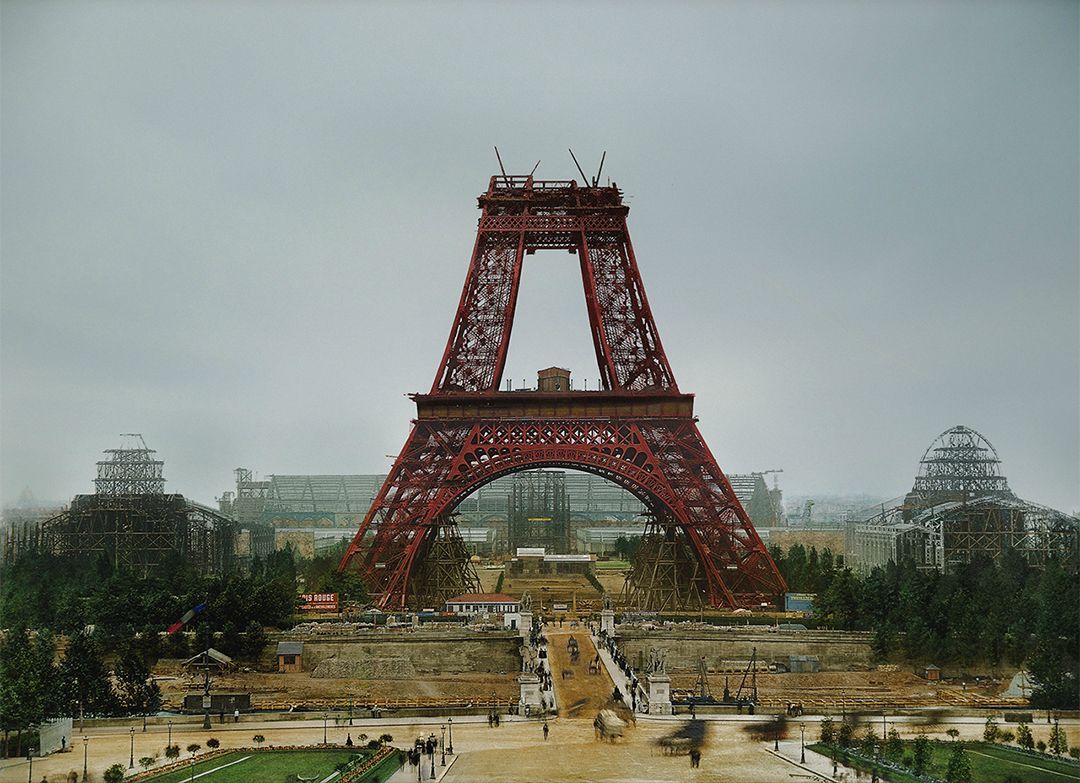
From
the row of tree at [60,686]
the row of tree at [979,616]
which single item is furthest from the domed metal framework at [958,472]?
the row of tree at [60,686]

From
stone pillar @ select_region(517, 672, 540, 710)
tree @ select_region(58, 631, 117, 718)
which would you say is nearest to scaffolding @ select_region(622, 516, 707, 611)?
stone pillar @ select_region(517, 672, 540, 710)

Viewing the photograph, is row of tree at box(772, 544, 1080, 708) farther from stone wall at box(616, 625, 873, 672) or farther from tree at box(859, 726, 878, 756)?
tree at box(859, 726, 878, 756)

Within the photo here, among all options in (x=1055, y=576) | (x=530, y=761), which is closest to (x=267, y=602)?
(x=530, y=761)

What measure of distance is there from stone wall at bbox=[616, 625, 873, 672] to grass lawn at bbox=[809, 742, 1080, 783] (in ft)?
58.5

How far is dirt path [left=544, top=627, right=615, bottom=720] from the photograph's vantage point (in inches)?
1411

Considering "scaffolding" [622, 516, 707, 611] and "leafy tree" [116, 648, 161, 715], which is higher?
"scaffolding" [622, 516, 707, 611]

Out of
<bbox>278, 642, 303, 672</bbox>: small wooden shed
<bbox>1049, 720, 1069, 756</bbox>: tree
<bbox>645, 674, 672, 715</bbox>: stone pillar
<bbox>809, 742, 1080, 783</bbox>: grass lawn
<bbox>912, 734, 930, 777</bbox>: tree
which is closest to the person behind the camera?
<bbox>809, 742, 1080, 783</bbox>: grass lawn

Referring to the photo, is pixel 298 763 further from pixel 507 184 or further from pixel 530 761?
pixel 507 184

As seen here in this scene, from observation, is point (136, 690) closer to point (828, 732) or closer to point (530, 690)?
point (530, 690)

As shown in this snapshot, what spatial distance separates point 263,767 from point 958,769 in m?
18.9

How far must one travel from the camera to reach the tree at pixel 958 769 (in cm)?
2594

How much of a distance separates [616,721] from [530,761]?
5453 mm

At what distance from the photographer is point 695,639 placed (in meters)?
48.8

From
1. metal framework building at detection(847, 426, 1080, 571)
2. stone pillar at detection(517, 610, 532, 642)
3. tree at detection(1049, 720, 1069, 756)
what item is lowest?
tree at detection(1049, 720, 1069, 756)
